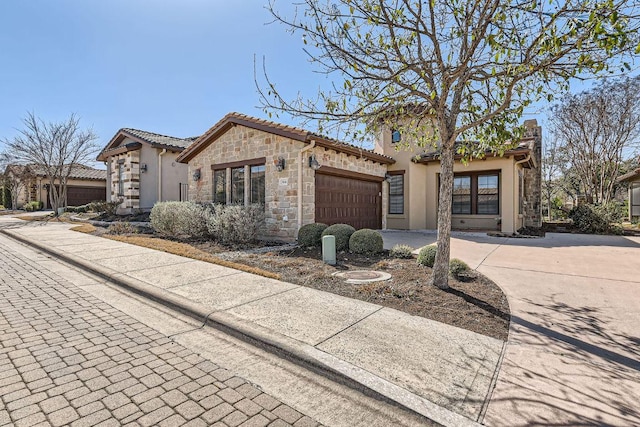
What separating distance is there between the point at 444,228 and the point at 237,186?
876cm

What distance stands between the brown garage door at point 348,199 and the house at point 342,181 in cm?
4

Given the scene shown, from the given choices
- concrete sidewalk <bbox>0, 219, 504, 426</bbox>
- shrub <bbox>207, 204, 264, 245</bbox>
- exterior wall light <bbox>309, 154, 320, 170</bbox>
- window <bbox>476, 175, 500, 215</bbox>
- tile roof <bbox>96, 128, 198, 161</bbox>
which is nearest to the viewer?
concrete sidewalk <bbox>0, 219, 504, 426</bbox>

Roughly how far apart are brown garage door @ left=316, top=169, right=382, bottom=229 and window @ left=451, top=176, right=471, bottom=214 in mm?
3536

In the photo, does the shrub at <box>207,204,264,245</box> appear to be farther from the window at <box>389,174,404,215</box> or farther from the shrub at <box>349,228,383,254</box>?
the window at <box>389,174,404,215</box>

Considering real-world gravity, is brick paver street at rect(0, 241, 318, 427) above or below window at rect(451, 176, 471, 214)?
below

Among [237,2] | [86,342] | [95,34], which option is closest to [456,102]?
[237,2]

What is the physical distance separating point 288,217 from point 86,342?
7.15 m

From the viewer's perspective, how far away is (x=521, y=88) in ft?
15.4

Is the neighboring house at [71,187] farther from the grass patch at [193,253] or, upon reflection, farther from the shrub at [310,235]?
the shrub at [310,235]

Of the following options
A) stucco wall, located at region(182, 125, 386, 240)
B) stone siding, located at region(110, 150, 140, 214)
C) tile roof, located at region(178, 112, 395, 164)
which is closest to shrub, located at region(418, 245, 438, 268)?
tile roof, located at region(178, 112, 395, 164)

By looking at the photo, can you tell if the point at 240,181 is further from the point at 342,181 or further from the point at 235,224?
the point at 342,181

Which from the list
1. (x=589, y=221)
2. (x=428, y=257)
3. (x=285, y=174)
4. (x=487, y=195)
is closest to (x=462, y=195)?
(x=487, y=195)

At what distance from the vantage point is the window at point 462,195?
14.2 m

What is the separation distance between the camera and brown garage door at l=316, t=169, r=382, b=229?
427 inches
